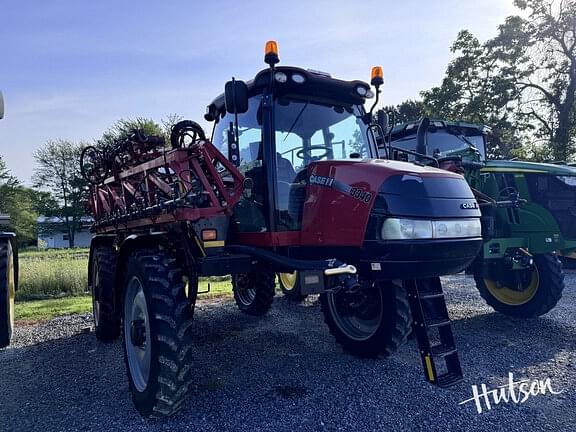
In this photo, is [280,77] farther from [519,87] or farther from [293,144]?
[519,87]

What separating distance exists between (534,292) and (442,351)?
10.5ft

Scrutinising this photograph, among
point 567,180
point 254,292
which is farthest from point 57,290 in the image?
Result: point 567,180

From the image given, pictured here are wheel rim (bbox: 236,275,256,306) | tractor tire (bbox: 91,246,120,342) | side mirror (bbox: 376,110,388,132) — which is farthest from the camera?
wheel rim (bbox: 236,275,256,306)

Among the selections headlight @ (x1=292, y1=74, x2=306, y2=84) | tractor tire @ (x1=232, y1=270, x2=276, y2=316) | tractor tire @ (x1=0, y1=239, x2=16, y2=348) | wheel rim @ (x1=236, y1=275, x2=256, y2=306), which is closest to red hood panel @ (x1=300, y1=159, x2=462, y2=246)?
headlight @ (x1=292, y1=74, x2=306, y2=84)

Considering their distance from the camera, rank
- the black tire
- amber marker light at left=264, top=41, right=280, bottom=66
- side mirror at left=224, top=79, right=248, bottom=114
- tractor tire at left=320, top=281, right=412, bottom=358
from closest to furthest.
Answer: side mirror at left=224, top=79, right=248, bottom=114 → amber marker light at left=264, top=41, right=280, bottom=66 → tractor tire at left=320, top=281, right=412, bottom=358 → the black tire

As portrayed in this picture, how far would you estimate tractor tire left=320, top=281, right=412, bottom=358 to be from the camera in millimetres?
4156

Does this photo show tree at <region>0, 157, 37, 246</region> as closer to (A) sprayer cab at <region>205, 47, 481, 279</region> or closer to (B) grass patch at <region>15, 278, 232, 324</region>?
(B) grass patch at <region>15, 278, 232, 324</region>

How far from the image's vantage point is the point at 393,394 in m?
3.54

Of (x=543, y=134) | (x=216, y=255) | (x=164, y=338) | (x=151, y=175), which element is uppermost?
(x=543, y=134)

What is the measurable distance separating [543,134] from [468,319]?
1858cm

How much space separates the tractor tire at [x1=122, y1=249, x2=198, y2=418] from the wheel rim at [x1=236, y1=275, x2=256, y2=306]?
8.37 feet

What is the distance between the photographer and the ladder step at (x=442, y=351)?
3.22m

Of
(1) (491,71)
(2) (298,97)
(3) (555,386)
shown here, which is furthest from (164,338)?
(1) (491,71)

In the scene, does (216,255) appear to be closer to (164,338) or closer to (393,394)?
(164,338)
